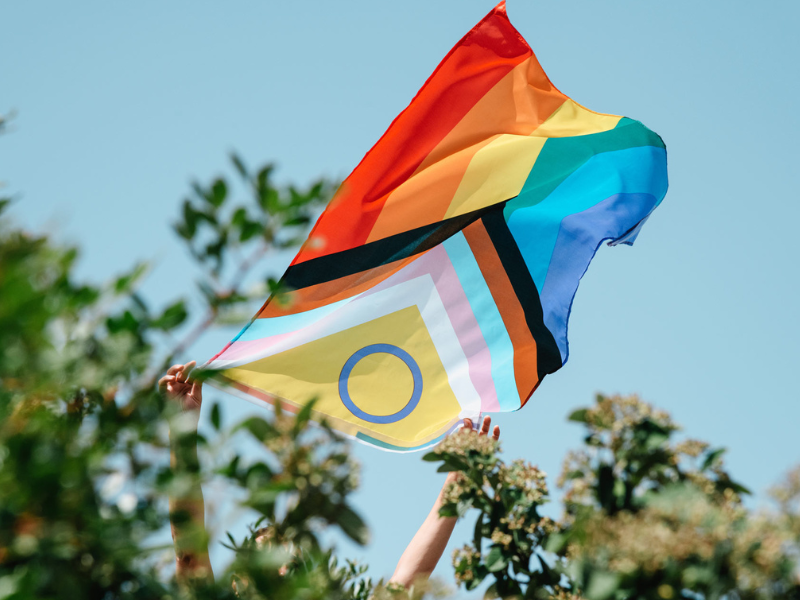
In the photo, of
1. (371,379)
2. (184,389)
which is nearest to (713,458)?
(184,389)

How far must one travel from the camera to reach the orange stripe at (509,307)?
6.02m

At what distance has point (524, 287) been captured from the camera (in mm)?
6422

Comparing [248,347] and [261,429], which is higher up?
[248,347]

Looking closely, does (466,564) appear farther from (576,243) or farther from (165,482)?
(576,243)

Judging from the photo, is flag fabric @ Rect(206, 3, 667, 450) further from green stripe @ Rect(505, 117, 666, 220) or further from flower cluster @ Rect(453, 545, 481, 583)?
flower cluster @ Rect(453, 545, 481, 583)

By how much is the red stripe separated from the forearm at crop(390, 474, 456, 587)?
2.88m

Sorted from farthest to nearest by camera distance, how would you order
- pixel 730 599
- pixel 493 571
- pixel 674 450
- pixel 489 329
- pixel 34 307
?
pixel 489 329
pixel 493 571
pixel 674 450
pixel 730 599
pixel 34 307

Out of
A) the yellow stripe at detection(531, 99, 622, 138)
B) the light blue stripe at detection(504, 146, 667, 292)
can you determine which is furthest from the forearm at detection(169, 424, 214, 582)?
the yellow stripe at detection(531, 99, 622, 138)

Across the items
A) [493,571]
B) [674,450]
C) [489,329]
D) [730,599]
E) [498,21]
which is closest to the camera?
[730,599]

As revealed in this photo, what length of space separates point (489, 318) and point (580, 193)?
1.49 metres

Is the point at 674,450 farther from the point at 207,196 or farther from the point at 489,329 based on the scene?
the point at 489,329

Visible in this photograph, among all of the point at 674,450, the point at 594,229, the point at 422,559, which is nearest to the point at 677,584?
the point at 674,450

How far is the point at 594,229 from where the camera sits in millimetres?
6539

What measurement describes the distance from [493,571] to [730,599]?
949 millimetres
